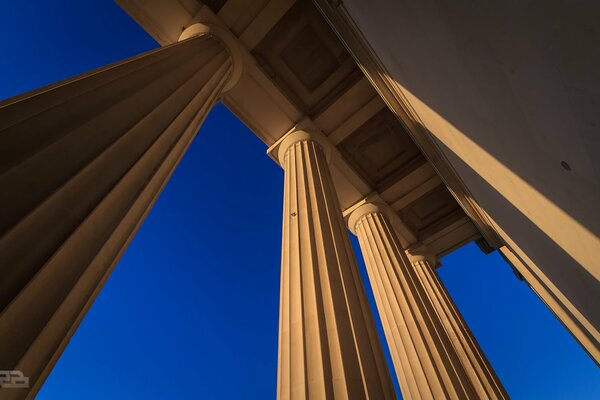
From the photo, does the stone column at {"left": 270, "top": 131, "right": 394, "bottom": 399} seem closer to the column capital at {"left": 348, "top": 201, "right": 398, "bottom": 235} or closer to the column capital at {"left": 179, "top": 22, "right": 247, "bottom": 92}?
the column capital at {"left": 179, "top": 22, "right": 247, "bottom": 92}

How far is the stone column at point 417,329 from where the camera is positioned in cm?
1449

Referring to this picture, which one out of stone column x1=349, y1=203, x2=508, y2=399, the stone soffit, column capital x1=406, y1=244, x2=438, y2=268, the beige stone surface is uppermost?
the stone soffit

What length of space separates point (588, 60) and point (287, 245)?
35.7ft

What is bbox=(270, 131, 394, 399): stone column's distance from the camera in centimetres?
747

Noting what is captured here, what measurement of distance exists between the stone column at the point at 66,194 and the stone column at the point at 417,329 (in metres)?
14.3

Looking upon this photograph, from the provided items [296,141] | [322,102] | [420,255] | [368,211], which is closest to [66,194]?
[296,141]

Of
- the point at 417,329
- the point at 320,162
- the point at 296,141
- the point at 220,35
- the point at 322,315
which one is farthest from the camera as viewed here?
the point at 296,141

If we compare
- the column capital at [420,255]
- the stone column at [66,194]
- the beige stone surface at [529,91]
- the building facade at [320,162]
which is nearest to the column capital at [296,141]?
the building facade at [320,162]

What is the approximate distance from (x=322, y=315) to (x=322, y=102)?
16.0m

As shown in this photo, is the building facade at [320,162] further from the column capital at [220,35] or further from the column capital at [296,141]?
the column capital at [296,141]

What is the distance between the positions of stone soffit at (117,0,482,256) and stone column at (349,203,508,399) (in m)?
3.48

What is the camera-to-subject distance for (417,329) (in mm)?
16047

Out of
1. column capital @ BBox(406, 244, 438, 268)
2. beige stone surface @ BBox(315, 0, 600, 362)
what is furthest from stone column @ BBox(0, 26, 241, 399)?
column capital @ BBox(406, 244, 438, 268)

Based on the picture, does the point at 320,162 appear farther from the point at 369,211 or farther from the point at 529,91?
the point at 529,91
